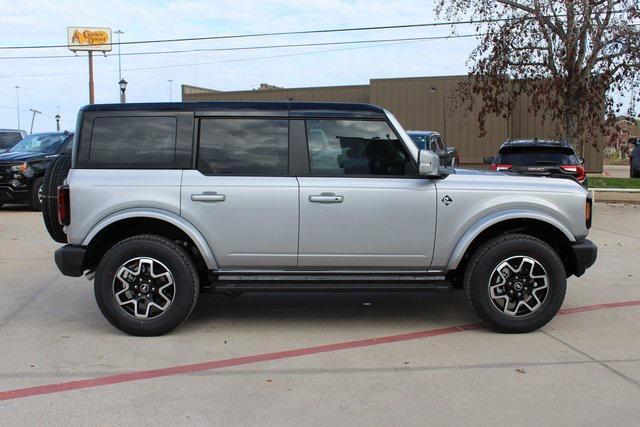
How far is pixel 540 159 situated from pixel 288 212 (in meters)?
8.26

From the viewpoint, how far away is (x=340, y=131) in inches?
210

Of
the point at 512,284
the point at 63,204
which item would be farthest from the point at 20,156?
the point at 512,284

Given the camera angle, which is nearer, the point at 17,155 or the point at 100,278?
the point at 100,278

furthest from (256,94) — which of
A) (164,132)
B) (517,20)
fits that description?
(164,132)

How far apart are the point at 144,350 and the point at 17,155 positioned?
11.0 meters

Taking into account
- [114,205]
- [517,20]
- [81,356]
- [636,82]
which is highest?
[517,20]

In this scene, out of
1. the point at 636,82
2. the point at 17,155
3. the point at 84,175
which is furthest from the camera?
the point at 636,82

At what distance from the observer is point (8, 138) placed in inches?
811

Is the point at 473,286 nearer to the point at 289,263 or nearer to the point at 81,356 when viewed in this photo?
the point at 289,263

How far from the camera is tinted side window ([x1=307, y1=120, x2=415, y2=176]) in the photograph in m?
5.31

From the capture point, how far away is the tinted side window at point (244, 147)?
527 cm

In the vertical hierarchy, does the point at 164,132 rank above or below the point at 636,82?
below

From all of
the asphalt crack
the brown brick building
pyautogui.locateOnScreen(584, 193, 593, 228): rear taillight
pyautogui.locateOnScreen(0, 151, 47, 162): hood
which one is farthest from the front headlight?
the brown brick building

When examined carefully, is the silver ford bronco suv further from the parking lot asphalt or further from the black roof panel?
the parking lot asphalt
